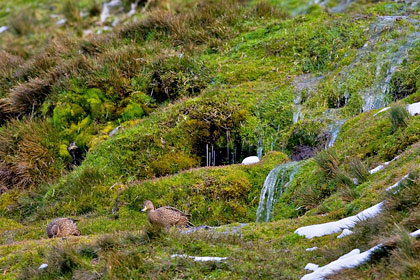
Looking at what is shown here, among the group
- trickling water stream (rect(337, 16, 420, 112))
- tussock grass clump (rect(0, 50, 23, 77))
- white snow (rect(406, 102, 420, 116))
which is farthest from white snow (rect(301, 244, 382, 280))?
Result: tussock grass clump (rect(0, 50, 23, 77))

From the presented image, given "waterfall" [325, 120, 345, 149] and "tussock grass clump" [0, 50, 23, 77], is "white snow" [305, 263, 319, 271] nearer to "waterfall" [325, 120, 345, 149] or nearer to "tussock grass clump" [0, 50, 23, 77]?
"waterfall" [325, 120, 345, 149]

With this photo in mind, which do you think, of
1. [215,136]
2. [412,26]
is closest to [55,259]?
[215,136]

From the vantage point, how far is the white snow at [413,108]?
28.4 feet

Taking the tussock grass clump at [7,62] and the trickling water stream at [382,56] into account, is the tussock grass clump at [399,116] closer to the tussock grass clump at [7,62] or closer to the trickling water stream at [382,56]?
the trickling water stream at [382,56]

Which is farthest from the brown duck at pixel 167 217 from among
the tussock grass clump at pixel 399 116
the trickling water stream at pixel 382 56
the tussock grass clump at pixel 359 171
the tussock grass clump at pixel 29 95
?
the tussock grass clump at pixel 29 95

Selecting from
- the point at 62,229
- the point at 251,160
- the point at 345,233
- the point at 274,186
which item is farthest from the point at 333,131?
the point at 62,229

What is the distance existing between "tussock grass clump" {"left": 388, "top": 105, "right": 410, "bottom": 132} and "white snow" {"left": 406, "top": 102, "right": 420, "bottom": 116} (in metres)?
0.18

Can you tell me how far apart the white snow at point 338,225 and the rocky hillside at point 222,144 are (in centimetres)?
2

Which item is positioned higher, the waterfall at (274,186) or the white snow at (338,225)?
the white snow at (338,225)

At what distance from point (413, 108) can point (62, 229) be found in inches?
230

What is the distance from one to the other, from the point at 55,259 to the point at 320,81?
26.4 feet

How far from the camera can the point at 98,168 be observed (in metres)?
11.9

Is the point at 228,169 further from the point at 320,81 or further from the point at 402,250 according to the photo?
the point at 402,250

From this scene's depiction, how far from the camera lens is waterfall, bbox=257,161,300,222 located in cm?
961
